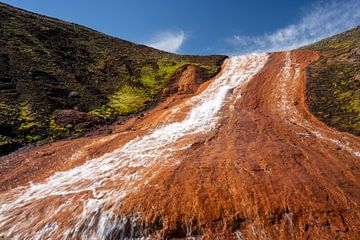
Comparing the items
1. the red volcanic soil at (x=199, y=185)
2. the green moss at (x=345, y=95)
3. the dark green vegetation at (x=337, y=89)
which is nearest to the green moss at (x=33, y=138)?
the red volcanic soil at (x=199, y=185)

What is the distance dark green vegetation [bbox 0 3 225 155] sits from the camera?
2202 cm

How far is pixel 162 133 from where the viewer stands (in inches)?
763

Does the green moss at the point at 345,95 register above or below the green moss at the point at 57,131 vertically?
above

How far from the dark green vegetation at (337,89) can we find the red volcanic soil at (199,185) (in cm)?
A: 130

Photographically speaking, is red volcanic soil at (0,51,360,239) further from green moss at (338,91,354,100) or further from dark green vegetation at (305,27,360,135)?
green moss at (338,91,354,100)

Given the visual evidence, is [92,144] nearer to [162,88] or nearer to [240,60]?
[162,88]

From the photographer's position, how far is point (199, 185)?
1257 centimetres

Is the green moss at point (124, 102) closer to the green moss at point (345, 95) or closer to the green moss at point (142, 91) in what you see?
the green moss at point (142, 91)

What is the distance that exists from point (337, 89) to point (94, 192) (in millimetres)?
20223

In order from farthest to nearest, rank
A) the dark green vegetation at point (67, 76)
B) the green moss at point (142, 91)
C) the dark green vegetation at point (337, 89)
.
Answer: the green moss at point (142, 91), the dark green vegetation at point (67, 76), the dark green vegetation at point (337, 89)

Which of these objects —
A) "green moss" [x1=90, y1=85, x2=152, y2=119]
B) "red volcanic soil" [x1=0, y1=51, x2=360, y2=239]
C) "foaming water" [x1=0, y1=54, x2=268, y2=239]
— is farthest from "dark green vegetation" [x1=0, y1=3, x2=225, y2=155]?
"foaming water" [x1=0, y1=54, x2=268, y2=239]

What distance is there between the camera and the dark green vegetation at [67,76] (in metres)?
22.0

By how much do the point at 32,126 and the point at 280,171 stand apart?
56.7 feet

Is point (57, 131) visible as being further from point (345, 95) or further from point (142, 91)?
point (345, 95)
